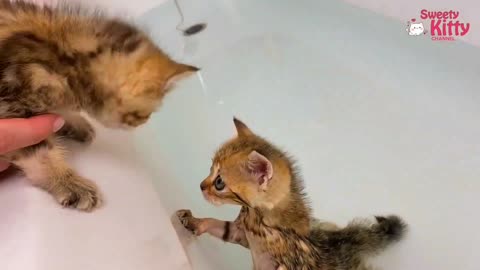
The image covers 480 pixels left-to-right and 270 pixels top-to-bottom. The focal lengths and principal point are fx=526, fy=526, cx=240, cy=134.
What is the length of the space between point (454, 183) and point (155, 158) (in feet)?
2.46

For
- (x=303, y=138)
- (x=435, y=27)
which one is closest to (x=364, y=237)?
(x=303, y=138)

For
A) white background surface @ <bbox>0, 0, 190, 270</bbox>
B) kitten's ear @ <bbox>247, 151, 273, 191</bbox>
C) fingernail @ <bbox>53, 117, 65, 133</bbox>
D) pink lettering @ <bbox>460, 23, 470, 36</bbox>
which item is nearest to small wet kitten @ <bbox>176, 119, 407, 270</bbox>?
kitten's ear @ <bbox>247, 151, 273, 191</bbox>

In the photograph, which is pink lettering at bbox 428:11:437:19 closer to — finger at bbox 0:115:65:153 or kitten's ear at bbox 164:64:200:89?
kitten's ear at bbox 164:64:200:89

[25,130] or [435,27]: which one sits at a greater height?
[25,130]

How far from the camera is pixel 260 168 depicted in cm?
83

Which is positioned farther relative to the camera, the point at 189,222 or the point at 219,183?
the point at 189,222

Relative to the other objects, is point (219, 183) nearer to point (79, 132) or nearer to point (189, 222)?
point (189, 222)

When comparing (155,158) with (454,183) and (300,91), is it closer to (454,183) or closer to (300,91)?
(300,91)

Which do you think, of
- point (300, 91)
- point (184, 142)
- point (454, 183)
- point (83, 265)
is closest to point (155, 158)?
point (184, 142)

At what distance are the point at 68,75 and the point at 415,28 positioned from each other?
0.97 metres

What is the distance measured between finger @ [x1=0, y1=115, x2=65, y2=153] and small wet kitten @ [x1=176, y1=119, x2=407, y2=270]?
305 millimetres

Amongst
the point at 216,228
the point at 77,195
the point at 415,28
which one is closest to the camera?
the point at 77,195

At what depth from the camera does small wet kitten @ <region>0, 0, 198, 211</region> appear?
37.4 inches

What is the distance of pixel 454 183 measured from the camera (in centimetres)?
127
